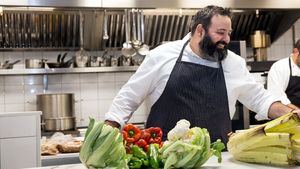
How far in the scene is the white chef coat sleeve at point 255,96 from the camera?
2.14 m

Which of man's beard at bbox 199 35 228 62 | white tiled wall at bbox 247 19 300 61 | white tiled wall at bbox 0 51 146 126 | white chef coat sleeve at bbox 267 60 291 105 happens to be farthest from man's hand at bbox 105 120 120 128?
white tiled wall at bbox 247 19 300 61

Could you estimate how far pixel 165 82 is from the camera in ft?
7.54

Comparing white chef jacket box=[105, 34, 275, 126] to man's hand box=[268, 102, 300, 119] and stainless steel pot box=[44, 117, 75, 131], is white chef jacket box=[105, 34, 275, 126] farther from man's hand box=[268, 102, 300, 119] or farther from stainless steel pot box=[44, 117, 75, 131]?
stainless steel pot box=[44, 117, 75, 131]

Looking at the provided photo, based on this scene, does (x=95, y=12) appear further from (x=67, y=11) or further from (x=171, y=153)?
(x=171, y=153)

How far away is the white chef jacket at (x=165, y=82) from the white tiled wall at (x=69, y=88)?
2.35m

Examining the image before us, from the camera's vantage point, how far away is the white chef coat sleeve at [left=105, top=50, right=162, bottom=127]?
2.19 metres

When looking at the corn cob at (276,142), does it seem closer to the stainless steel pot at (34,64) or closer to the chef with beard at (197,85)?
the chef with beard at (197,85)

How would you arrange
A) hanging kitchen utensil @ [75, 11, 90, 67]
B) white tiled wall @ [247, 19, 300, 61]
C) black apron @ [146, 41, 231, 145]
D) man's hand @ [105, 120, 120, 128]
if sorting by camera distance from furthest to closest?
white tiled wall @ [247, 19, 300, 61], hanging kitchen utensil @ [75, 11, 90, 67], black apron @ [146, 41, 231, 145], man's hand @ [105, 120, 120, 128]

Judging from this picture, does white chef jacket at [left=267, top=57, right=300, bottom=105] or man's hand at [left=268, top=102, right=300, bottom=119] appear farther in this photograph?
white chef jacket at [left=267, top=57, right=300, bottom=105]

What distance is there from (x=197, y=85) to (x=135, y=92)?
0.35m

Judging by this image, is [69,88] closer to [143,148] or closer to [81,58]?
[81,58]

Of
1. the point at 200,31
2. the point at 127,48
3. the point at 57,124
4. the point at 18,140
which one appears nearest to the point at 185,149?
the point at 200,31

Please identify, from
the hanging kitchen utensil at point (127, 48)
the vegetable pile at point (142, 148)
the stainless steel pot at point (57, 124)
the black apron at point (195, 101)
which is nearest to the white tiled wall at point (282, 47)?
the hanging kitchen utensil at point (127, 48)

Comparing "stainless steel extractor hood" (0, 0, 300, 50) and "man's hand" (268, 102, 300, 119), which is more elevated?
"stainless steel extractor hood" (0, 0, 300, 50)
